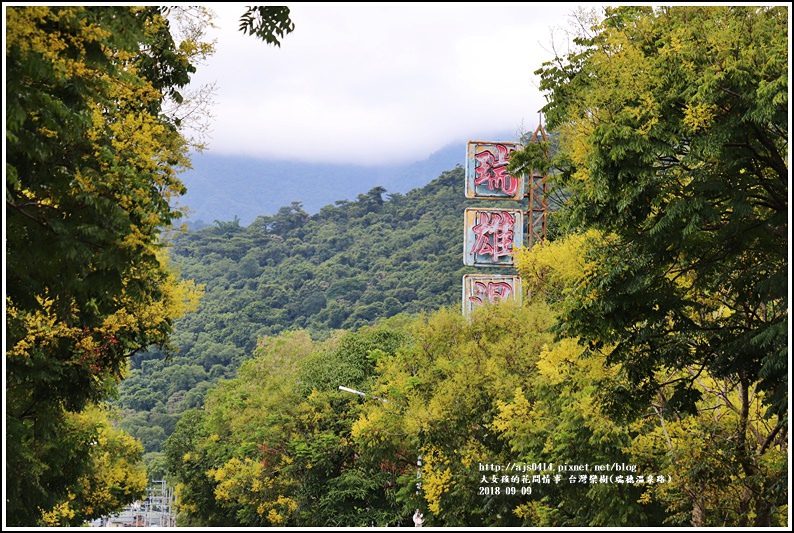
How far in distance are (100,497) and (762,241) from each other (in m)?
30.6

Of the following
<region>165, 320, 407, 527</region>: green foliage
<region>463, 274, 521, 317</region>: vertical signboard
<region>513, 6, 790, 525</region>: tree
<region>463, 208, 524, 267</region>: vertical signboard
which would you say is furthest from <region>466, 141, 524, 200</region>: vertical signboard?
<region>513, 6, 790, 525</region>: tree

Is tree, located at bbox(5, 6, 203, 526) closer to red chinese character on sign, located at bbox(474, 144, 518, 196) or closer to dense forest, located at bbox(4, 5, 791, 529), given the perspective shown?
dense forest, located at bbox(4, 5, 791, 529)

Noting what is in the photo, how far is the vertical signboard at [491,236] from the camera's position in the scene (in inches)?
1428

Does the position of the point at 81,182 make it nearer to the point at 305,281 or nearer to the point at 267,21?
the point at 267,21

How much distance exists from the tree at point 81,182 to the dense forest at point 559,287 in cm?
3

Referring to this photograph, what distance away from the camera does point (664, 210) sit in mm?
12766

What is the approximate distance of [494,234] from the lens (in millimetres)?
36469

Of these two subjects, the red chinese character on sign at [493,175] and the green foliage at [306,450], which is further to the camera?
the red chinese character on sign at [493,175]

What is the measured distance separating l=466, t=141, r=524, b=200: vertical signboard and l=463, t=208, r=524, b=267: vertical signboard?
0.77 metres

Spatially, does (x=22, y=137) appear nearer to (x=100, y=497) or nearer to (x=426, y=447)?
(x=426, y=447)

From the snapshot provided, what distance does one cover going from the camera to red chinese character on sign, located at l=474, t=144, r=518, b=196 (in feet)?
122

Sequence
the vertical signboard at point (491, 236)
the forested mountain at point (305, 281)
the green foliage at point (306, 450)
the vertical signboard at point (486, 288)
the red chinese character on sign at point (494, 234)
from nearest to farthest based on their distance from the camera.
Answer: the green foliage at point (306, 450), the vertical signboard at point (486, 288), the vertical signboard at point (491, 236), the red chinese character on sign at point (494, 234), the forested mountain at point (305, 281)

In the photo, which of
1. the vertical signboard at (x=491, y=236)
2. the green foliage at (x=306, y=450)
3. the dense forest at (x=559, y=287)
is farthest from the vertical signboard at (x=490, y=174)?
the dense forest at (x=559, y=287)

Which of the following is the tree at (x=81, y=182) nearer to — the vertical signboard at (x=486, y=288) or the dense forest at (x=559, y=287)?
the dense forest at (x=559, y=287)
